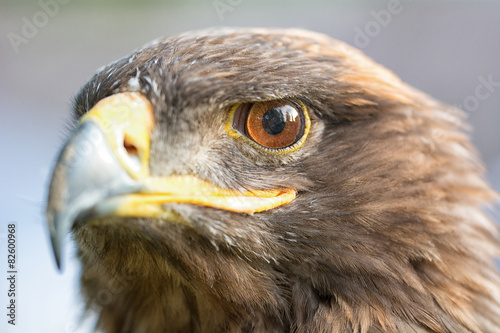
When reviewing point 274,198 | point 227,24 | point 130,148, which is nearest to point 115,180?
point 130,148

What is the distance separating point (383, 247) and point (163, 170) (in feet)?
→ 1.87

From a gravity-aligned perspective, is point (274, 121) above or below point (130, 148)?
above

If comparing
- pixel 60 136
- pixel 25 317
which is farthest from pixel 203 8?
pixel 60 136

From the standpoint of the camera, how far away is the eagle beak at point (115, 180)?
95 centimetres

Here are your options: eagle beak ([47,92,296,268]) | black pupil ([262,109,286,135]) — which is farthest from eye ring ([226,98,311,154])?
eagle beak ([47,92,296,268])

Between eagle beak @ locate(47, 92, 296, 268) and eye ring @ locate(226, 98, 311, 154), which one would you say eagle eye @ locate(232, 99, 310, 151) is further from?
eagle beak @ locate(47, 92, 296, 268)

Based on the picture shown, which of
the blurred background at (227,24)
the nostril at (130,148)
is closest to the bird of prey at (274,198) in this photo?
the nostril at (130,148)

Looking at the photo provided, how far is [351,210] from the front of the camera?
1.19 m

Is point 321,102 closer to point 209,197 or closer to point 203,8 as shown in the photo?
point 209,197

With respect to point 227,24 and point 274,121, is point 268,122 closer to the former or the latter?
point 274,121

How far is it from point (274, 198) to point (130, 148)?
36 centimetres

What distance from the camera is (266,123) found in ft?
3.85

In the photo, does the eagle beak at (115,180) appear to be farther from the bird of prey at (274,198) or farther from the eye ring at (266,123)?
the eye ring at (266,123)

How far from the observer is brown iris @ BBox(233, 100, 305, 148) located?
1167 mm
